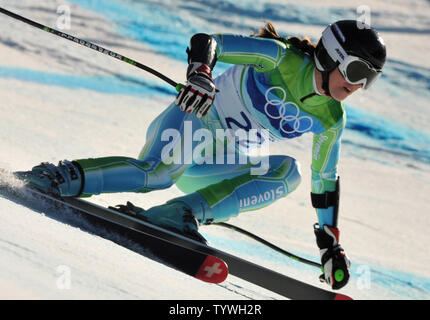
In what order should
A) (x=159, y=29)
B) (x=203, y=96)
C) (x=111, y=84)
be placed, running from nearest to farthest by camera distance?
1. (x=203, y=96)
2. (x=111, y=84)
3. (x=159, y=29)

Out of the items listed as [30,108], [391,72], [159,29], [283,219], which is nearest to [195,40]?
[283,219]

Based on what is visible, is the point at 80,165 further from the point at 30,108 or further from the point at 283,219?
the point at 30,108

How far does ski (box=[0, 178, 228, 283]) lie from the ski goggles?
43.3 inches

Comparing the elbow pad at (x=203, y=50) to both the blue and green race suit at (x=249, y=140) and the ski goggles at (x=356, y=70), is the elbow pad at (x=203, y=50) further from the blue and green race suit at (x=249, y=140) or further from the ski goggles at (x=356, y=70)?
the ski goggles at (x=356, y=70)

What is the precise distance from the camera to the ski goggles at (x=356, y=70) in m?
3.18

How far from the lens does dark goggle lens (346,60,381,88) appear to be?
318cm

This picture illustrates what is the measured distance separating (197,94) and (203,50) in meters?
0.25

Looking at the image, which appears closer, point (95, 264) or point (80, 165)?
point (95, 264)

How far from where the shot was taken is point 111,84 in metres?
8.30

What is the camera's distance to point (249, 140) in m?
3.70

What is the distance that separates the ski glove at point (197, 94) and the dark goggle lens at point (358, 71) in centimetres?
72

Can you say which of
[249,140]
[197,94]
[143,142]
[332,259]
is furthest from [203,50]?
[143,142]

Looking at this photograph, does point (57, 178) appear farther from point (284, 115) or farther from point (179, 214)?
point (284, 115)
